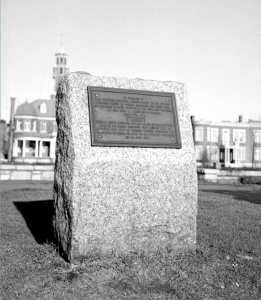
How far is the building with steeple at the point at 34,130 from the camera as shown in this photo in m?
45.6

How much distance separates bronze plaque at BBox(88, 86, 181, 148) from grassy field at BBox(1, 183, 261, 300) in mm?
1322

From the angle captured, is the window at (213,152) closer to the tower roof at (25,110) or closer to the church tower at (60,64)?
the tower roof at (25,110)

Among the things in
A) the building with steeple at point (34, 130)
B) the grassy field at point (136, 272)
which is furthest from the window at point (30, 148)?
the grassy field at point (136, 272)

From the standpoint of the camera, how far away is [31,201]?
8266 mm

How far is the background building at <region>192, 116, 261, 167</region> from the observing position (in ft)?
151

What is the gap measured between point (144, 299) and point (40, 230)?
272 centimetres

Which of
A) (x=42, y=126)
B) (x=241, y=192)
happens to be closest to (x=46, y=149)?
(x=42, y=126)

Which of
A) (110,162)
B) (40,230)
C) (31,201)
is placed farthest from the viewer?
(31,201)

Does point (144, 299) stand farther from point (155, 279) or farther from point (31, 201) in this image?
point (31, 201)

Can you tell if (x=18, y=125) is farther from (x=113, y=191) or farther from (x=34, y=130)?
(x=113, y=191)

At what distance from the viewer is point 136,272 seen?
3.59m

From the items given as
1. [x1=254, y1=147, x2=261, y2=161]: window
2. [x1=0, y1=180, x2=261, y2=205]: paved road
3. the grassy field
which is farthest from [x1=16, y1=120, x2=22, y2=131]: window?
the grassy field

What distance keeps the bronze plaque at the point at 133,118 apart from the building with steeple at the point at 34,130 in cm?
4061

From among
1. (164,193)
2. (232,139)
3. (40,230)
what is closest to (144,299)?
(164,193)
